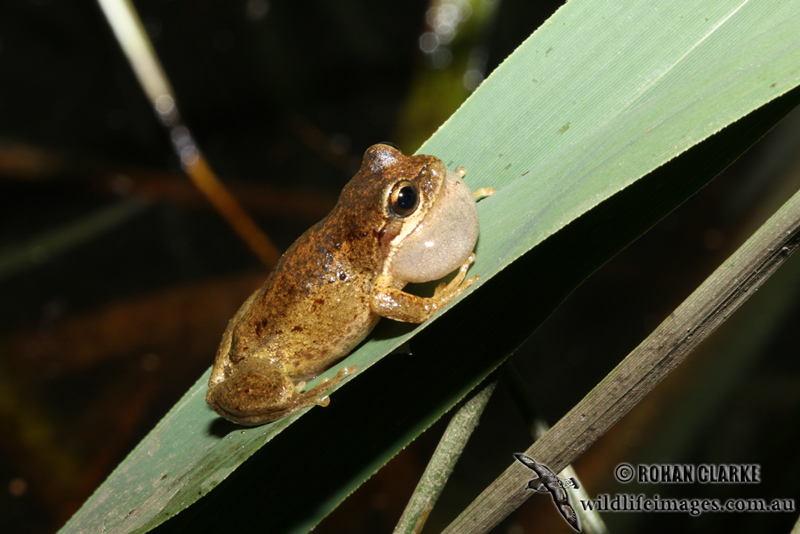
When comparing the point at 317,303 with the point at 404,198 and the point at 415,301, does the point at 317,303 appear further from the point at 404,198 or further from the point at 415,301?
the point at 404,198

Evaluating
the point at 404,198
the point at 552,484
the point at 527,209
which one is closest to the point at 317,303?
the point at 404,198

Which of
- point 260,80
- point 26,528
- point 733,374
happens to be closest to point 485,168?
point 733,374

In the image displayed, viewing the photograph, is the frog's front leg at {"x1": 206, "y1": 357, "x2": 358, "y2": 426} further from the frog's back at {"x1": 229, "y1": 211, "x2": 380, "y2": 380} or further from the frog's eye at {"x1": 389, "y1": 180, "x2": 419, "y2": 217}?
the frog's eye at {"x1": 389, "y1": 180, "x2": 419, "y2": 217}

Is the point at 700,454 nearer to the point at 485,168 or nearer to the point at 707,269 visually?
the point at 707,269

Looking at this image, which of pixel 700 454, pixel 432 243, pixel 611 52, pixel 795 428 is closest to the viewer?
pixel 611 52

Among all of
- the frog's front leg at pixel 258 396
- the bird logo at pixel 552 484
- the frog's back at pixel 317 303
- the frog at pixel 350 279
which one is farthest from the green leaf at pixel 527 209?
the frog's back at pixel 317 303

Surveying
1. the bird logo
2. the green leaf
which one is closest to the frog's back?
the green leaf
